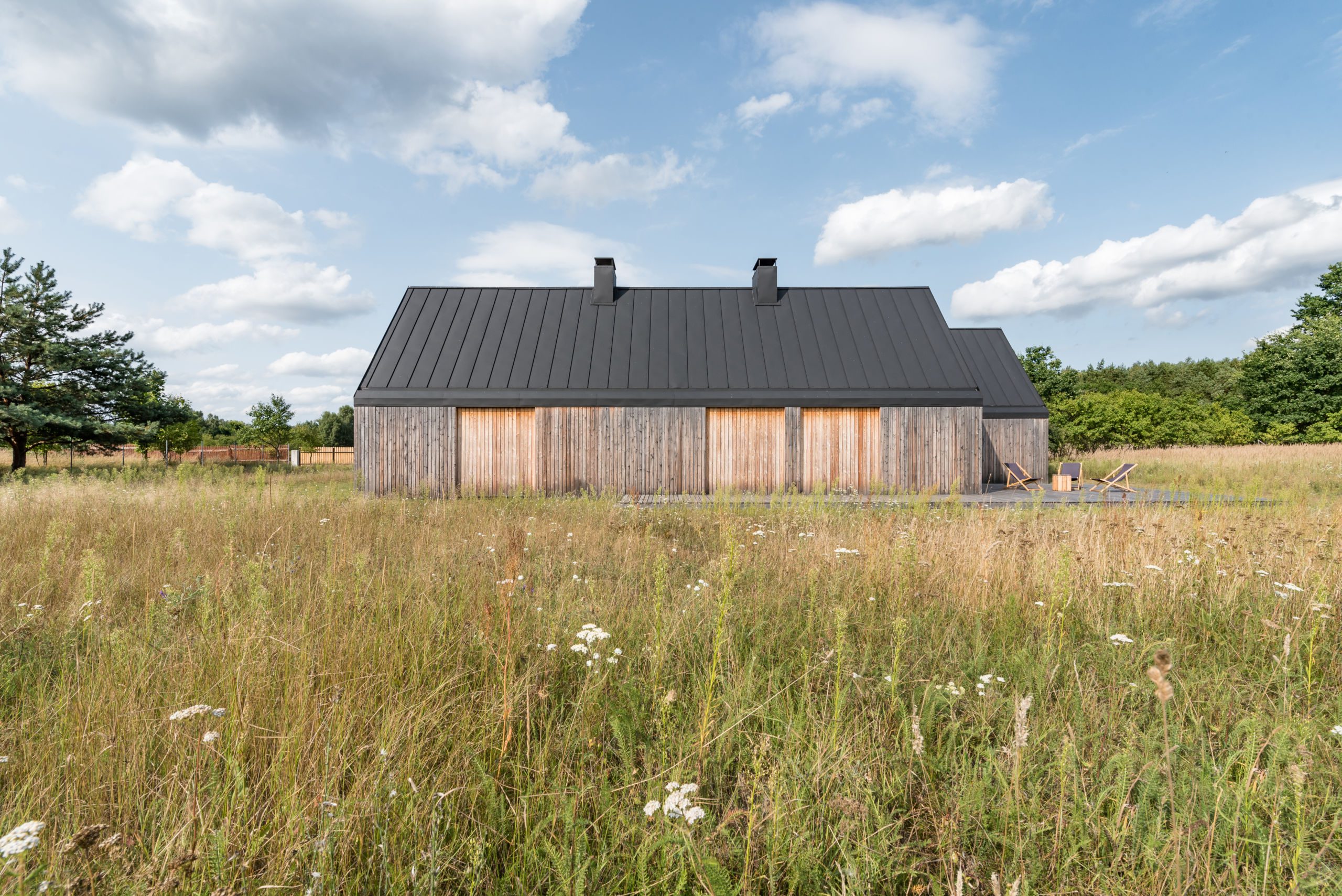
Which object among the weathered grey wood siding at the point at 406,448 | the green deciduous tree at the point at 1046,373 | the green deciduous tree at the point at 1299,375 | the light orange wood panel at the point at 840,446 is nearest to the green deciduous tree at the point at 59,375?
the weathered grey wood siding at the point at 406,448

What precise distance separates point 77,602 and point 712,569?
4072mm

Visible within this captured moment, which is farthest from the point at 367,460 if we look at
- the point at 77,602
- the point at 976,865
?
the point at 976,865

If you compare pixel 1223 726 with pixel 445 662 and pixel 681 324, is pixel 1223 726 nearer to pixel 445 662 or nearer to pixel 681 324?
pixel 445 662

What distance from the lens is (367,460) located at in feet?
48.7

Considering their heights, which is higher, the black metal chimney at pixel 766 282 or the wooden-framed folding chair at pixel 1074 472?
the black metal chimney at pixel 766 282

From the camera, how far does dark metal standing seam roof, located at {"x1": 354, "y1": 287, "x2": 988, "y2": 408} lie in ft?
49.2

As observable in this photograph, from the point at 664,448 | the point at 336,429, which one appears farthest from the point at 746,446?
the point at 336,429

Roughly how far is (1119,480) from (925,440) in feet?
17.7

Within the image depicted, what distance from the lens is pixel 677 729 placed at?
7.57 ft

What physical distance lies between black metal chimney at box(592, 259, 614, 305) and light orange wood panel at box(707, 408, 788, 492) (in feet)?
18.8

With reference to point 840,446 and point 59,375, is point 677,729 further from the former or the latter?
point 59,375

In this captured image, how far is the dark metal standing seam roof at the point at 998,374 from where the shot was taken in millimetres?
19062

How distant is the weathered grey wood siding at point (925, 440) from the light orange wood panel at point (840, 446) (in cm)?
31

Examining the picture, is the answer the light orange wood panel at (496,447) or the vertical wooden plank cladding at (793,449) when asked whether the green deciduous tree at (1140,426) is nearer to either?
the vertical wooden plank cladding at (793,449)
